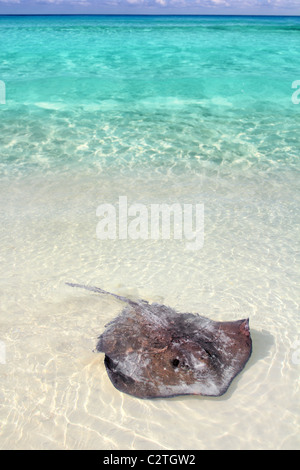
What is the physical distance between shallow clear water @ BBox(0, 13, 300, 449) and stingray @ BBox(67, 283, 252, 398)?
28 centimetres

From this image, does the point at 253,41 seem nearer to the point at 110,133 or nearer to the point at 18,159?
the point at 110,133

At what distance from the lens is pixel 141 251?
597 cm

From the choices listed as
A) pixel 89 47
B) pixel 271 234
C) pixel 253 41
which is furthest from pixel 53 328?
pixel 253 41

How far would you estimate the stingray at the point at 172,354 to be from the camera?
10.8 ft

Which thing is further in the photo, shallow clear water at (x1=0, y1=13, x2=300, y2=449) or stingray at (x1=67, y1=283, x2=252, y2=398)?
shallow clear water at (x1=0, y1=13, x2=300, y2=449)

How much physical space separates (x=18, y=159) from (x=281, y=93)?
10.1 metres

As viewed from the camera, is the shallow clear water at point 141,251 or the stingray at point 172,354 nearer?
the stingray at point 172,354

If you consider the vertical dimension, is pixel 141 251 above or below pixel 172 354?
below

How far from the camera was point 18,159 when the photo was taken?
9000 millimetres

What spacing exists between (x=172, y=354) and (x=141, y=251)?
2655 millimetres

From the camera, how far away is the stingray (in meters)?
3.31

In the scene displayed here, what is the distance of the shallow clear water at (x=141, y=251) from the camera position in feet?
11.3

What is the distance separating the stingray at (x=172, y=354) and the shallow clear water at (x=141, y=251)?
284 mm

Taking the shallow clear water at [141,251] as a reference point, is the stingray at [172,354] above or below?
above
